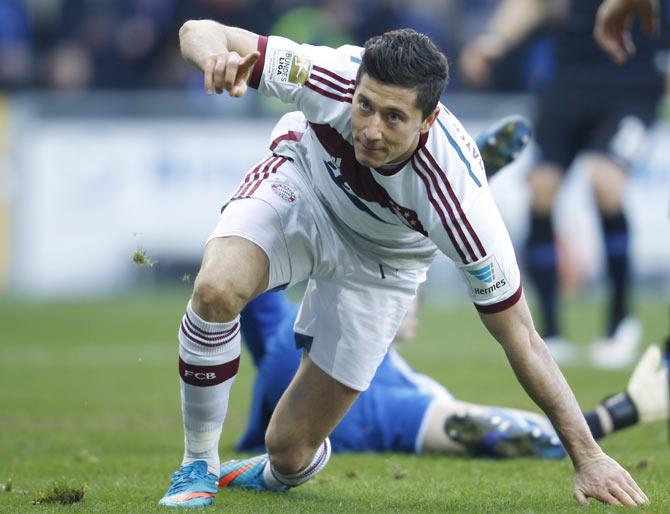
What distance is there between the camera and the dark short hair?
4176 mm

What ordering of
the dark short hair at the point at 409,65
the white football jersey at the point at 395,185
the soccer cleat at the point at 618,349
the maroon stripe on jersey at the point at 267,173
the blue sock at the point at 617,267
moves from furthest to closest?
the blue sock at the point at 617,267
the soccer cleat at the point at 618,349
the maroon stripe on jersey at the point at 267,173
the white football jersey at the point at 395,185
the dark short hair at the point at 409,65

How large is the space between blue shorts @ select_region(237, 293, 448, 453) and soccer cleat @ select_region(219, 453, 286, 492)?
30.9 inches

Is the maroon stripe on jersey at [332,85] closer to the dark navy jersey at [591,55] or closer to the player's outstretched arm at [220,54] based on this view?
the player's outstretched arm at [220,54]

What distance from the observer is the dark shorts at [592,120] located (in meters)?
9.74

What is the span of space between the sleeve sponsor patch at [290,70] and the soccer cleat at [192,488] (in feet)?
4.43

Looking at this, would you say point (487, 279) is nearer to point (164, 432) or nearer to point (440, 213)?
point (440, 213)

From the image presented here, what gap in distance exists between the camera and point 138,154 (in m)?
15.4

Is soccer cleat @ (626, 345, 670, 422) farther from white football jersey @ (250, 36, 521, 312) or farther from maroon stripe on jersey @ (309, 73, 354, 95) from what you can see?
maroon stripe on jersey @ (309, 73, 354, 95)

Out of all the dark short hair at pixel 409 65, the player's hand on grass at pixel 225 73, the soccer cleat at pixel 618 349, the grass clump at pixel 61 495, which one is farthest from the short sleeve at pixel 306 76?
the soccer cleat at pixel 618 349

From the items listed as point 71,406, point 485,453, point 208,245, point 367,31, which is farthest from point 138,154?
point 208,245

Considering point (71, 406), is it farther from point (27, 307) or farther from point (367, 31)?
point (367, 31)

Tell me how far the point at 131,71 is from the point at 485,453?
12.3 metres

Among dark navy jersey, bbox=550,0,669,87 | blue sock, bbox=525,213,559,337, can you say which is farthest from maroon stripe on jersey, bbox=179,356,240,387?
dark navy jersey, bbox=550,0,669,87

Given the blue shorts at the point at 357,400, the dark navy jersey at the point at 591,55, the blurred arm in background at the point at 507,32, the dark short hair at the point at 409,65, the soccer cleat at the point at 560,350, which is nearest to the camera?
the dark short hair at the point at 409,65
